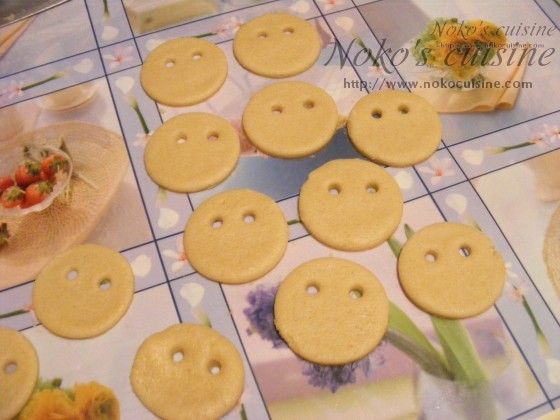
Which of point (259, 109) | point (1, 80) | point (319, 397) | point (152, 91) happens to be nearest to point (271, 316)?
point (319, 397)

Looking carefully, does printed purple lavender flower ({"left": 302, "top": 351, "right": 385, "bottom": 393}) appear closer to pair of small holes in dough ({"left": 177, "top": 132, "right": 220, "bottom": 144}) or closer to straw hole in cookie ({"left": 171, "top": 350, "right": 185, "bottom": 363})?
straw hole in cookie ({"left": 171, "top": 350, "right": 185, "bottom": 363})

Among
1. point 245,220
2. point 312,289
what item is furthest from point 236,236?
point 312,289

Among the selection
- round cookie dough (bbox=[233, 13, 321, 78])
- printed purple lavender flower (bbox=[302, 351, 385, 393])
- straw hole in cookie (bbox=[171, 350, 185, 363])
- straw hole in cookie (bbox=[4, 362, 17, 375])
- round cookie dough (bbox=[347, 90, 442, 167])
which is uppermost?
round cookie dough (bbox=[233, 13, 321, 78])

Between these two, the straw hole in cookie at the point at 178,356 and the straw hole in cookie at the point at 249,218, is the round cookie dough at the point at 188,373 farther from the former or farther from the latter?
the straw hole in cookie at the point at 249,218

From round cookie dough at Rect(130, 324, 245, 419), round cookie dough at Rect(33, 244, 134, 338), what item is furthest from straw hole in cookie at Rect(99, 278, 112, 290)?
round cookie dough at Rect(130, 324, 245, 419)

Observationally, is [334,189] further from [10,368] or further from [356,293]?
[10,368]

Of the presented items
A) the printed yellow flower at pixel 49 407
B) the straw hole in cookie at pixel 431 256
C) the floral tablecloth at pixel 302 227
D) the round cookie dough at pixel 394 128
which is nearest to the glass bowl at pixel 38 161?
the floral tablecloth at pixel 302 227

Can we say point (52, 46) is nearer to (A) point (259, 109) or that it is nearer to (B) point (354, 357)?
(A) point (259, 109)
